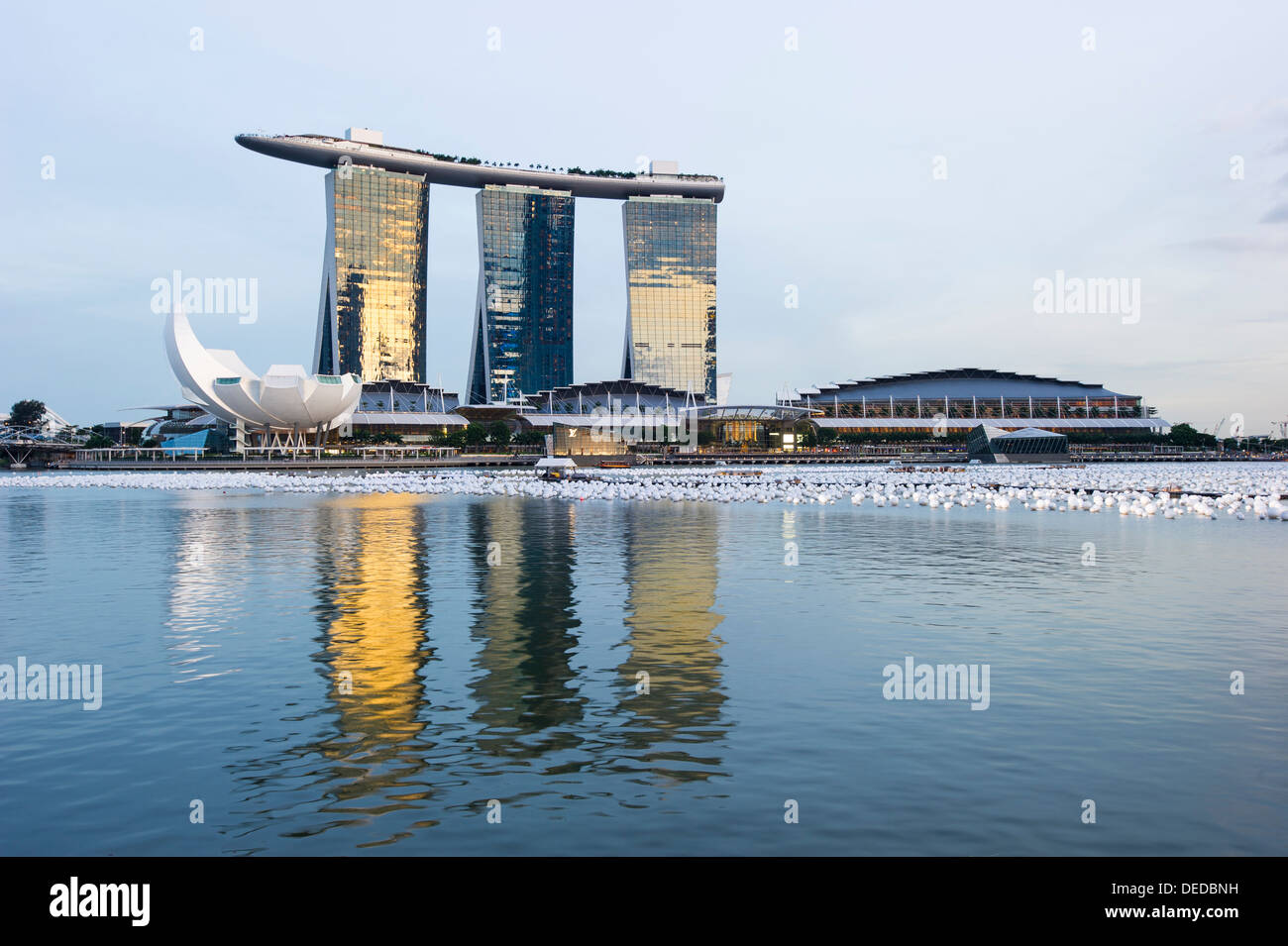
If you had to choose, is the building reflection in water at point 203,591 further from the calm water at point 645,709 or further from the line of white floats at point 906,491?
the line of white floats at point 906,491

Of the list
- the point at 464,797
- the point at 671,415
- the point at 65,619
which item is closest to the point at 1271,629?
the point at 464,797

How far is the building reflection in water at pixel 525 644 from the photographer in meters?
10.9

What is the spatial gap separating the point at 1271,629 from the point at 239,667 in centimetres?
1763

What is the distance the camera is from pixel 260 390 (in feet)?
443

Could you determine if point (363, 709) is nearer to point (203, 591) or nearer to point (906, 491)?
point (203, 591)

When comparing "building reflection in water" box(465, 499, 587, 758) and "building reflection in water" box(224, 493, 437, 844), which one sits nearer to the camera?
"building reflection in water" box(224, 493, 437, 844)

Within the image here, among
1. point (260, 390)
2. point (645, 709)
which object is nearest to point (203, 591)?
point (645, 709)

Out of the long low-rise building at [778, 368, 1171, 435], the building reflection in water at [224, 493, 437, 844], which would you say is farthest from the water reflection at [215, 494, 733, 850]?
the long low-rise building at [778, 368, 1171, 435]

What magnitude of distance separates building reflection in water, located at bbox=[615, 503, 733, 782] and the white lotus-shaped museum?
118480mm

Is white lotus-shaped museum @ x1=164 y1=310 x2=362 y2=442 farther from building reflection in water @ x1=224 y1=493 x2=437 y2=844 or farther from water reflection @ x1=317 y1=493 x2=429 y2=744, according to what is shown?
building reflection in water @ x1=224 y1=493 x2=437 y2=844

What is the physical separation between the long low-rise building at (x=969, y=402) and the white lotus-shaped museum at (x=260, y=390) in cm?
8891

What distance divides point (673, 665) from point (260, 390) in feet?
440

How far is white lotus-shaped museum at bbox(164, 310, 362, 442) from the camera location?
444ft
